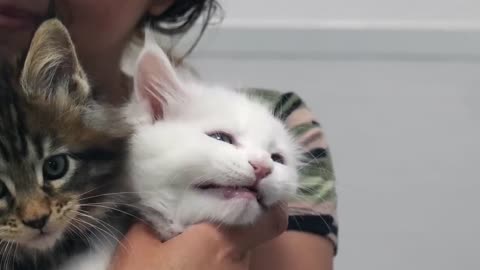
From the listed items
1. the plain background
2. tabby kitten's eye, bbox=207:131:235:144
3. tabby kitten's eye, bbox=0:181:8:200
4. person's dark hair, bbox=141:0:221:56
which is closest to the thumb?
tabby kitten's eye, bbox=207:131:235:144

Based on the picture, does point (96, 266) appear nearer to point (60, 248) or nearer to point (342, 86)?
point (60, 248)

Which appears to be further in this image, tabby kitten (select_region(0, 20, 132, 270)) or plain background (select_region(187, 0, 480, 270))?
plain background (select_region(187, 0, 480, 270))

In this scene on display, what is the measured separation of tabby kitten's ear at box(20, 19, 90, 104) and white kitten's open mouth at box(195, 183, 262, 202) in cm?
19

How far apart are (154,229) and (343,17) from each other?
3.37 feet

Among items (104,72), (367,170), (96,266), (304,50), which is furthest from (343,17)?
(96,266)

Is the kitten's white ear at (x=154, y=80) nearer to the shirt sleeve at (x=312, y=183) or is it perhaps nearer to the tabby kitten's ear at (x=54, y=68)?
the tabby kitten's ear at (x=54, y=68)

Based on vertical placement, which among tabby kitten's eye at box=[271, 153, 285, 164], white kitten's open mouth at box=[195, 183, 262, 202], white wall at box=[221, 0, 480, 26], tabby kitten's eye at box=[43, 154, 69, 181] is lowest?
tabby kitten's eye at box=[43, 154, 69, 181]

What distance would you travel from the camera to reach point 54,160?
75cm

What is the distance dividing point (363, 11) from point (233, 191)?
1.04 meters

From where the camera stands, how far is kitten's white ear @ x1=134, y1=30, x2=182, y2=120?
84 centimetres

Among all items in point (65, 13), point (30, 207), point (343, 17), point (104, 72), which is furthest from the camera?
point (343, 17)

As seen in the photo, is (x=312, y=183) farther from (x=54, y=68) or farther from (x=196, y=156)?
(x=54, y=68)

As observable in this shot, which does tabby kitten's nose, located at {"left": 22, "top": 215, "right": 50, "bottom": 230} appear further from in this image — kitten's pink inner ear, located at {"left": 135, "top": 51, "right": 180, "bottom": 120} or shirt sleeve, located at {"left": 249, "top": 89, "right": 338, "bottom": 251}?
shirt sleeve, located at {"left": 249, "top": 89, "right": 338, "bottom": 251}

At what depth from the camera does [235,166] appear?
0.77 m
